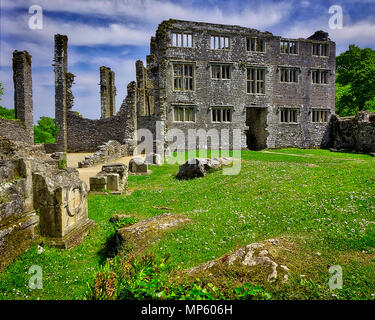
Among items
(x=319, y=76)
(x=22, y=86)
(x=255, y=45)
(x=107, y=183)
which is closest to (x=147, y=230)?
(x=107, y=183)

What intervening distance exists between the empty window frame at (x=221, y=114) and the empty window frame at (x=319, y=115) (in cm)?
1065

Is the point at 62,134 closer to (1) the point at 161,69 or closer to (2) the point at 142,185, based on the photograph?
(1) the point at 161,69

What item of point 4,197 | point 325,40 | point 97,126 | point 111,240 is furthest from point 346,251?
point 325,40

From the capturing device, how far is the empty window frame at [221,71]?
2983cm

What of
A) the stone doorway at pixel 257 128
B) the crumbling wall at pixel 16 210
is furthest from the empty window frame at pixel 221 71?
the crumbling wall at pixel 16 210

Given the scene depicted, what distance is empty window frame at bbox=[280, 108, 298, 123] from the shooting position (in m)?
32.2

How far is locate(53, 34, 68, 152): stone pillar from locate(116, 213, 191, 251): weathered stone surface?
2766 cm

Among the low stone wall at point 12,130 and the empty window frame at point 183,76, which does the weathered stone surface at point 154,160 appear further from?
the low stone wall at point 12,130

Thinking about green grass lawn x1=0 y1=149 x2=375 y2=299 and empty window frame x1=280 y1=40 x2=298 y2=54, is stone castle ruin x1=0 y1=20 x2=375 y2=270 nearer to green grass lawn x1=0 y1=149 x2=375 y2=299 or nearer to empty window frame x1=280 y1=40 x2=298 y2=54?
empty window frame x1=280 y1=40 x2=298 y2=54

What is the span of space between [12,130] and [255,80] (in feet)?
83.6

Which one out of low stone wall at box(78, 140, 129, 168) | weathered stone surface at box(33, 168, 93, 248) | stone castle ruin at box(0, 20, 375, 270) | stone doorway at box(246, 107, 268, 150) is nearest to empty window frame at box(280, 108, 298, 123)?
stone castle ruin at box(0, 20, 375, 270)

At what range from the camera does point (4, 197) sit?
5754mm

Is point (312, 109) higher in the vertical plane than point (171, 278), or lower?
higher
